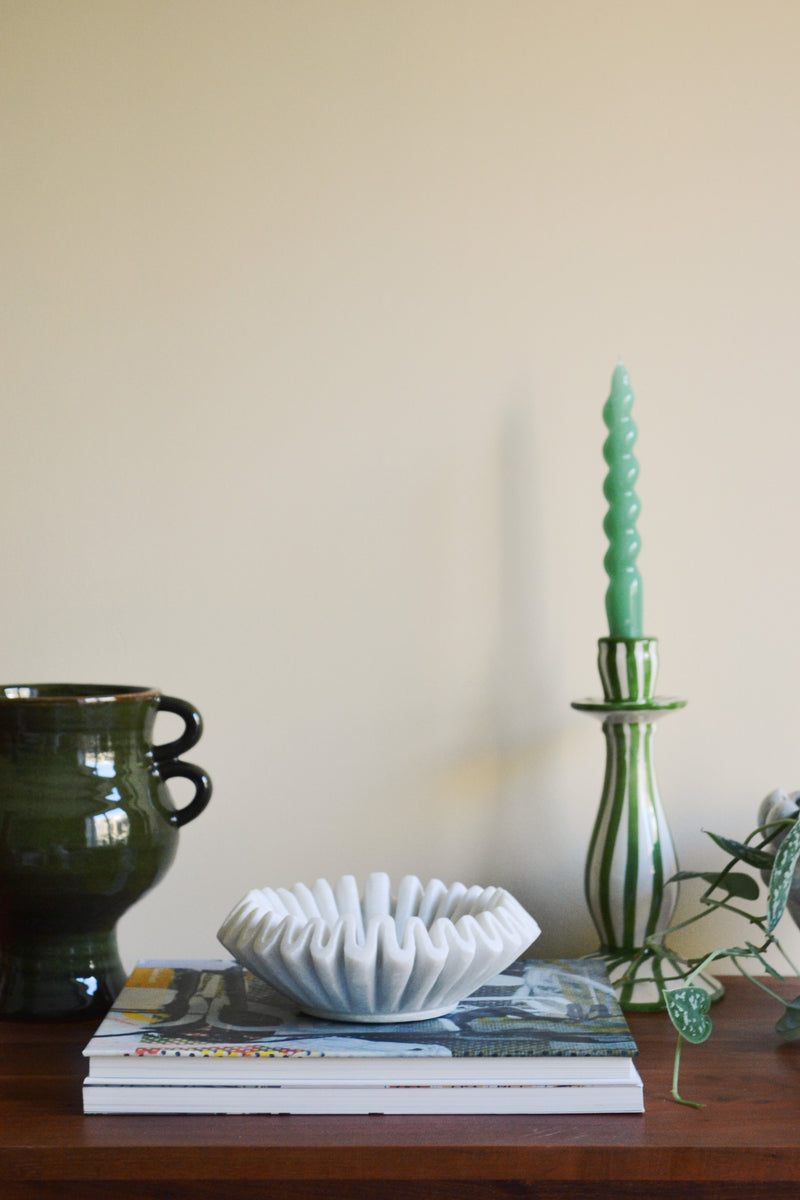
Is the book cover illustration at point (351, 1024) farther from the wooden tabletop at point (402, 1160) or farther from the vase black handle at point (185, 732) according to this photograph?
the vase black handle at point (185, 732)

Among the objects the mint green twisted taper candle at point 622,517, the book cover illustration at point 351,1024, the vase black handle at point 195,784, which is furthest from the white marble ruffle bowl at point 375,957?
the mint green twisted taper candle at point 622,517

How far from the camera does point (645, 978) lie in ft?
2.63

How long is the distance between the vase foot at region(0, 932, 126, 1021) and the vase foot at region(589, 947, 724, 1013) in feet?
1.21

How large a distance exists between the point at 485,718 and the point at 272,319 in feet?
1.30

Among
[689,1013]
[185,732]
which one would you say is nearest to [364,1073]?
[689,1013]

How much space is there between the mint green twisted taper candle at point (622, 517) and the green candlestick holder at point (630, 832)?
0.09 ft

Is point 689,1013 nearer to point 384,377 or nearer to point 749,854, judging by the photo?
point 749,854

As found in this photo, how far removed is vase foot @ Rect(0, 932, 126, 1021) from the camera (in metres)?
0.76

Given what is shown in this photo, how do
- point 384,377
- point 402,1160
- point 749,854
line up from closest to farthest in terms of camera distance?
point 402,1160 → point 749,854 → point 384,377

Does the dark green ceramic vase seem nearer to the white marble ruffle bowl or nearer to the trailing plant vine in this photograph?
the white marble ruffle bowl

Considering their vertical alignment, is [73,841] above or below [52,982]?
above

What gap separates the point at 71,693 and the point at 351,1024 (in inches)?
13.7

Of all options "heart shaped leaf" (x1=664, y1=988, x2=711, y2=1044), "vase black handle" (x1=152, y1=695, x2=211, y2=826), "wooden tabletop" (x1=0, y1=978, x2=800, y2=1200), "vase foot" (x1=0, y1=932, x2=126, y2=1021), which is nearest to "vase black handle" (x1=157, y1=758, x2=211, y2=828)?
"vase black handle" (x1=152, y1=695, x2=211, y2=826)

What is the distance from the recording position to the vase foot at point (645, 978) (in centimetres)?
78
